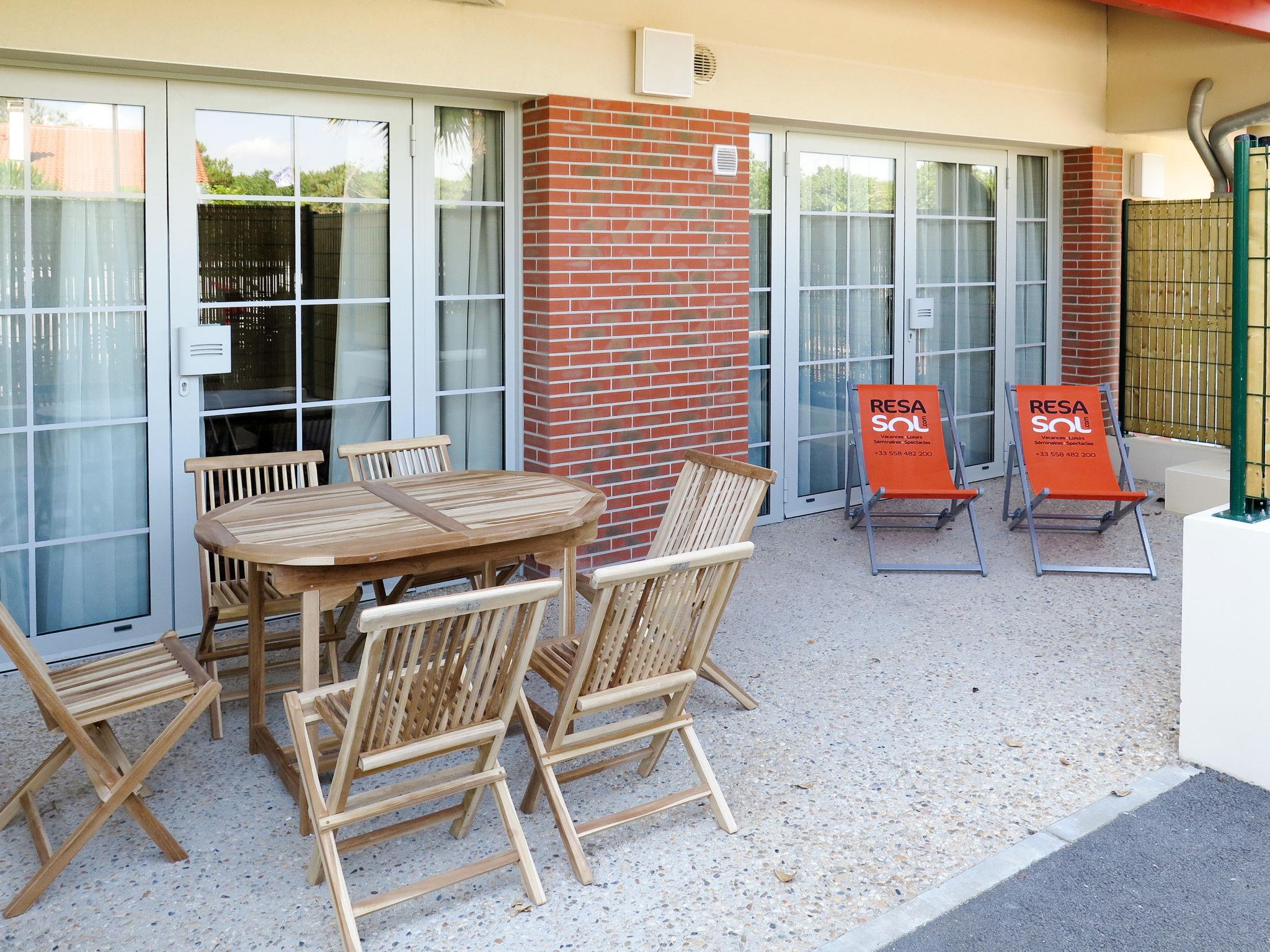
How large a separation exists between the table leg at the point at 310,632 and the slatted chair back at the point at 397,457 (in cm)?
136

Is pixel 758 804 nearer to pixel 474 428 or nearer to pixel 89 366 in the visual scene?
pixel 474 428

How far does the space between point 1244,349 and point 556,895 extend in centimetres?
265

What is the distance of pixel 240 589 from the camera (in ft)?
14.4

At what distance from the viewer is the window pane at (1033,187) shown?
27.5 feet

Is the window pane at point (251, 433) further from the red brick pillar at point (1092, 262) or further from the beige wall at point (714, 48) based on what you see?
the red brick pillar at point (1092, 262)

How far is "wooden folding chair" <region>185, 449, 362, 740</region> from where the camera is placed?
414 centimetres

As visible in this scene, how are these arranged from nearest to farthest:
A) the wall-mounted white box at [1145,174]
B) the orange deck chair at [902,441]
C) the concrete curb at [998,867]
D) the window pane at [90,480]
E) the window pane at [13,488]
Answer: the concrete curb at [998,867], the window pane at [13,488], the window pane at [90,480], the orange deck chair at [902,441], the wall-mounted white box at [1145,174]

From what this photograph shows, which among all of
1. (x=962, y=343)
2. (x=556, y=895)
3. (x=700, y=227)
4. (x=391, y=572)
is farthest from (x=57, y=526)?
(x=962, y=343)

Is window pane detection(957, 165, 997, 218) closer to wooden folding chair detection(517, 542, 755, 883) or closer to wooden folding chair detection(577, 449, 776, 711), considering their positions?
wooden folding chair detection(577, 449, 776, 711)

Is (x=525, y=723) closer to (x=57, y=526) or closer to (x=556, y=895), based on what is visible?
(x=556, y=895)

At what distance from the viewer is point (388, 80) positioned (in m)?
5.15

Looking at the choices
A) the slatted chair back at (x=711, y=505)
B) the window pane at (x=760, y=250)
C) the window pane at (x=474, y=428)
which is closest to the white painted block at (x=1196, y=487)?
the window pane at (x=760, y=250)

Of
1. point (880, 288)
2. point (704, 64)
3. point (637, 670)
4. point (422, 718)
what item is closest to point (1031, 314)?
point (880, 288)

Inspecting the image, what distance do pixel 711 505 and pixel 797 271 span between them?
3084mm
